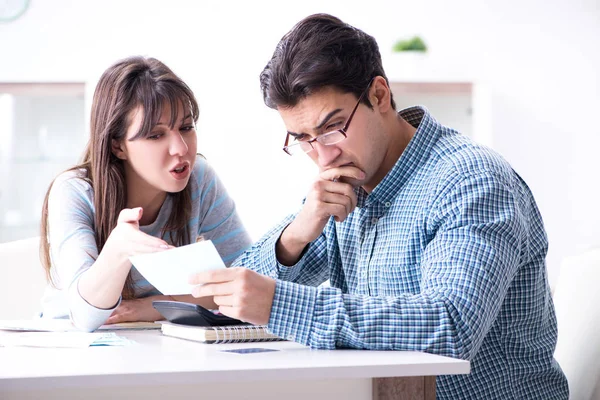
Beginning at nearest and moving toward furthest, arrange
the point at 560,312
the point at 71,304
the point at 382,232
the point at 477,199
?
the point at 477,199
the point at 382,232
the point at 71,304
the point at 560,312

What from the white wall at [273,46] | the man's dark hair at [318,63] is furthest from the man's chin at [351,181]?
the white wall at [273,46]

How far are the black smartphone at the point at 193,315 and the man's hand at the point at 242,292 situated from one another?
9.6 inches

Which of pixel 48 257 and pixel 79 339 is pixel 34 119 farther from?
pixel 79 339

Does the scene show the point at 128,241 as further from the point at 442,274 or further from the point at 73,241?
the point at 442,274

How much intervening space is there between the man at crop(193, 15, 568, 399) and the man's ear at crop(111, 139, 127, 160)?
0.47m

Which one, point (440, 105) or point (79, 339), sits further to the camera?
point (440, 105)

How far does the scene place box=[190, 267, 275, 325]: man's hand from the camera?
1.09 meters

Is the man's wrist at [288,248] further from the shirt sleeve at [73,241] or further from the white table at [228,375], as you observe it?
the white table at [228,375]

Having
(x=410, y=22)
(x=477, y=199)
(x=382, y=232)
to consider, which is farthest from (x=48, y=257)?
(x=410, y=22)

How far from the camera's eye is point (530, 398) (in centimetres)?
131

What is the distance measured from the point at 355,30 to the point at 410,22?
328 centimetres

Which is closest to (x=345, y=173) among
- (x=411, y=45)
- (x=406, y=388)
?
(x=406, y=388)

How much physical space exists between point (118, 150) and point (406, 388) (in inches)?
46.9

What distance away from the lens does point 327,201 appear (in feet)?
4.75
